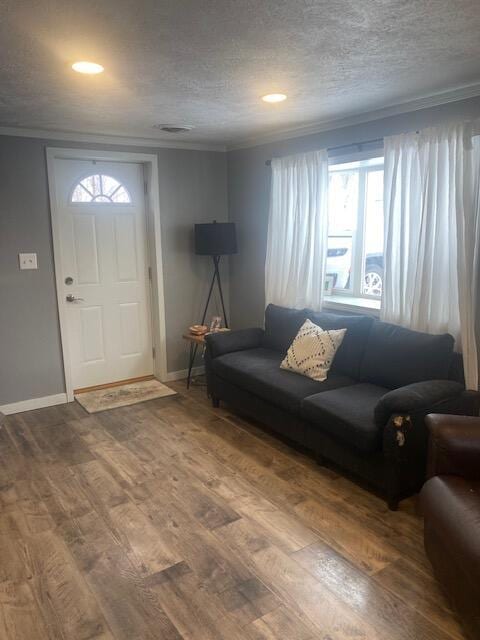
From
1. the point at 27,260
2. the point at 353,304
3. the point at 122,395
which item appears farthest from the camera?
the point at 122,395

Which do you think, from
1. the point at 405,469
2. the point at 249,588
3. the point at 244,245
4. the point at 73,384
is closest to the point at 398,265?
the point at 405,469

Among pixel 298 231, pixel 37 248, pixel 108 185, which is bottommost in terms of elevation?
pixel 37 248

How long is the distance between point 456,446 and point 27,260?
3.49 metres

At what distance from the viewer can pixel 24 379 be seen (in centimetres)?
406

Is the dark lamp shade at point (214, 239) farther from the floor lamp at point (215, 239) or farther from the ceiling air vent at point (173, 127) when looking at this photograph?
the ceiling air vent at point (173, 127)

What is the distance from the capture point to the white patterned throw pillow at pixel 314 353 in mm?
3377

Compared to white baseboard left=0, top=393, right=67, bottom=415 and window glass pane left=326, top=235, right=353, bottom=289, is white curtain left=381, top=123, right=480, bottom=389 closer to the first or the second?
window glass pane left=326, top=235, right=353, bottom=289

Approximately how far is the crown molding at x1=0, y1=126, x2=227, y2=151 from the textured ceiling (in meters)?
0.35

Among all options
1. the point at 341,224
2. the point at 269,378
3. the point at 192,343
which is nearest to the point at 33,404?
the point at 192,343

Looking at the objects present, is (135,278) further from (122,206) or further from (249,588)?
(249,588)

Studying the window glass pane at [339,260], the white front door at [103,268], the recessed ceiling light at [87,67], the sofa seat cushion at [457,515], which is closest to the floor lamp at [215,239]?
the white front door at [103,268]

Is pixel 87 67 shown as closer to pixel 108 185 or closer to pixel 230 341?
pixel 108 185

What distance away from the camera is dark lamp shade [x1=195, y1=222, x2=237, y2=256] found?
4.49m

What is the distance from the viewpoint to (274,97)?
2.98m
